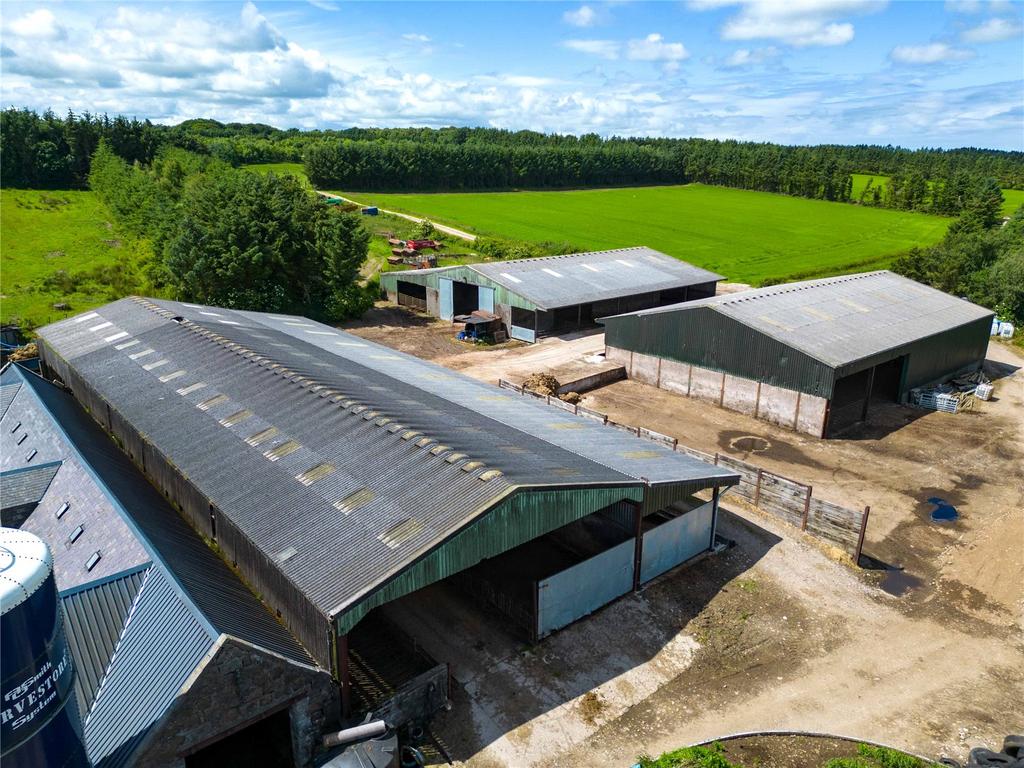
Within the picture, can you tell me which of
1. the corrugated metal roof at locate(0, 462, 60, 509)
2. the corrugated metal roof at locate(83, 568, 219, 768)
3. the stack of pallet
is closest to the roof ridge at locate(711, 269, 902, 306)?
the stack of pallet

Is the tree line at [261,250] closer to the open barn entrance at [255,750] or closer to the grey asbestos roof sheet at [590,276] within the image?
the grey asbestos roof sheet at [590,276]

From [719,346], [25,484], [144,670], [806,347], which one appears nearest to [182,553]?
[144,670]

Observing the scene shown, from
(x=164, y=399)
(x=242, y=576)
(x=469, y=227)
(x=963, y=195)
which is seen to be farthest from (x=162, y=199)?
(x=963, y=195)

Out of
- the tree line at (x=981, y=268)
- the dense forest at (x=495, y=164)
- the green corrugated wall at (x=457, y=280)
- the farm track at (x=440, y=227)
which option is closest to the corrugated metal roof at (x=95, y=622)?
the green corrugated wall at (x=457, y=280)

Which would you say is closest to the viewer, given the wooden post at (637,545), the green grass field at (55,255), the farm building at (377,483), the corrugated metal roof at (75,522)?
the farm building at (377,483)

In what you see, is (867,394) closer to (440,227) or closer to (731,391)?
(731,391)

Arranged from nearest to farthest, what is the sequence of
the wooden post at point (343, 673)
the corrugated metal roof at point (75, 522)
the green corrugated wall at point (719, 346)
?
the wooden post at point (343, 673), the corrugated metal roof at point (75, 522), the green corrugated wall at point (719, 346)

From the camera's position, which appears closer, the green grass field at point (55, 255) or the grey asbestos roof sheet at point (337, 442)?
the grey asbestos roof sheet at point (337, 442)
